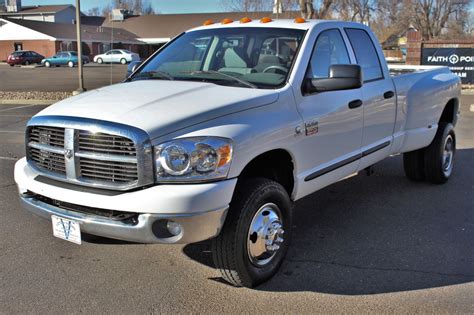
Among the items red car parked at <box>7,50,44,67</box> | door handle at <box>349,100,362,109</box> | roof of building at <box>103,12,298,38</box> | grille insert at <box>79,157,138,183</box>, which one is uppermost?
roof of building at <box>103,12,298,38</box>

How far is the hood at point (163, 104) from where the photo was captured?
342 centimetres

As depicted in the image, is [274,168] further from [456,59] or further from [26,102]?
[456,59]

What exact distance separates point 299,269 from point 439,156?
325 cm

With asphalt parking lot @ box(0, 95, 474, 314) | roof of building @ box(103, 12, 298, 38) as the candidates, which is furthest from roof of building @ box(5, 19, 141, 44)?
asphalt parking lot @ box(0, 95, 474, 314)

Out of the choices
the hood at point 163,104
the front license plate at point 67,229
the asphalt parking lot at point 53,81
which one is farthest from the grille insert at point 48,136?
the asphalt parking lot at point 53,81

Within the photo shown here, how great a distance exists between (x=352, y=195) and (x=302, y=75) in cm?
247

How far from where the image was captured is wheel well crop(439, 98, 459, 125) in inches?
279

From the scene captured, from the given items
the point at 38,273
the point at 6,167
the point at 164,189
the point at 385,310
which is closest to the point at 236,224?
the point at 164,189

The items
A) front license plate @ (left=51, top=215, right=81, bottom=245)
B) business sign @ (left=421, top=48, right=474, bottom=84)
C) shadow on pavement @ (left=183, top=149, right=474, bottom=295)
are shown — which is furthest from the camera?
business sign @ (left=421, top=48, right=474, bottom=84)

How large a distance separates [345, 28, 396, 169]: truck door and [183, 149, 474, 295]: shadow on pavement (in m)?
0.67

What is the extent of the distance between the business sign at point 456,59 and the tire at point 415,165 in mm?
13721

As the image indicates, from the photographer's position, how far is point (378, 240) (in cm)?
486

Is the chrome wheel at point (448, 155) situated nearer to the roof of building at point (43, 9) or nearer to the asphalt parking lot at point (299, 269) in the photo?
the asphalt parking lot at point (299, 269)

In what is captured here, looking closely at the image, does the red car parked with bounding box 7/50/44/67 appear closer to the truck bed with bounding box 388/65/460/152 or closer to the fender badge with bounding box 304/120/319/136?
the truck bed with bounding box 388/65/460/152
